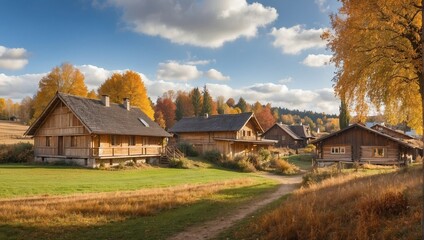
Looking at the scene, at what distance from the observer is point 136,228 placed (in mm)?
12023

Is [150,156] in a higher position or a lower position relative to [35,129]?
lower

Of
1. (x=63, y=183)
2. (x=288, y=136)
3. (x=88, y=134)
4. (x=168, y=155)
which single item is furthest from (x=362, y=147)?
(x=63, y=183)

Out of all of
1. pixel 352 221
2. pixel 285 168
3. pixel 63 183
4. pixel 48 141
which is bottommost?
pixel 285 168

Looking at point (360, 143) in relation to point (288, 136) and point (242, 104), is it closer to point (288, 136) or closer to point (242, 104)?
point (288, 136)

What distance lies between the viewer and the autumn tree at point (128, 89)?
196 ft

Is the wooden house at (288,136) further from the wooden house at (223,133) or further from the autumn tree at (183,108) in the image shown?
the autumn tree at (183,108)

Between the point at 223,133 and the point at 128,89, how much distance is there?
778 inches

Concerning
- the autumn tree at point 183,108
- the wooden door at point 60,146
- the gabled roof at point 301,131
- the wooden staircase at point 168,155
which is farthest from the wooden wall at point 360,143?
the autumn tree at point 183,108

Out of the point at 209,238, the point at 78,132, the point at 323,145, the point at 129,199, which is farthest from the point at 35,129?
the point at 323,145

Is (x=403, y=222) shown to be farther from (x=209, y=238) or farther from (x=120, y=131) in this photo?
(x=120, y=131)

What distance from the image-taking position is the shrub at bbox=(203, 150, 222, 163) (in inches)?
1812

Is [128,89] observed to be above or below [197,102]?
below

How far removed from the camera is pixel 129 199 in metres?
16.8

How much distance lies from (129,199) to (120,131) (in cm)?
2020
